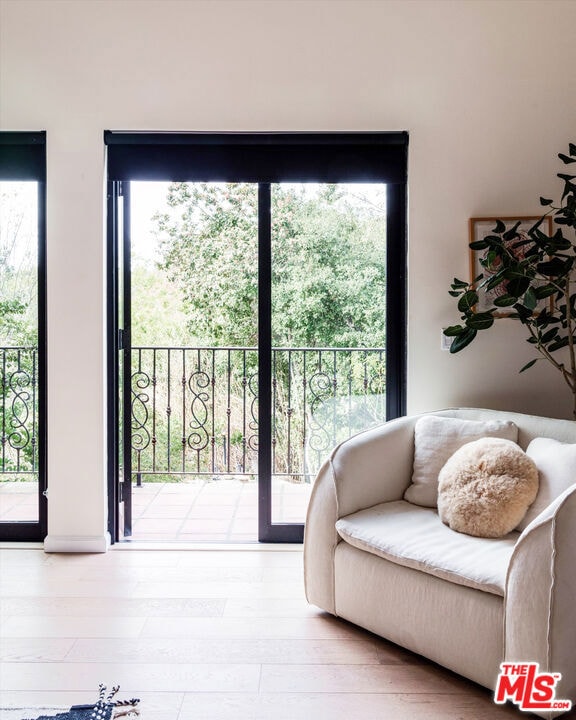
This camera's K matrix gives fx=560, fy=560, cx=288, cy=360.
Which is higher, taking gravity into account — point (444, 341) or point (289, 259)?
point (289, 259)

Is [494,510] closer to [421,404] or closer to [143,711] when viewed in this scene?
[421,404]

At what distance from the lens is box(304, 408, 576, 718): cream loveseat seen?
1.66m

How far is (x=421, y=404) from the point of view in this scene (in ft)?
9.79

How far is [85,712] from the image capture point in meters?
1.71

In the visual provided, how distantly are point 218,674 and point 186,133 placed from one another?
2523 millimetres

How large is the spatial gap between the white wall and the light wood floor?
1.78 feet

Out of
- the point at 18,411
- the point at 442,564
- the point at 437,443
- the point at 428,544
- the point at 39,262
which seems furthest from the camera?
the point at 18,411

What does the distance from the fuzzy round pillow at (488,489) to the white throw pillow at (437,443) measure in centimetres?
17

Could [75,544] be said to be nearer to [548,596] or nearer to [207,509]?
[207,509]

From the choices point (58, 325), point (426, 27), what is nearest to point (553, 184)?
point (426, 27)

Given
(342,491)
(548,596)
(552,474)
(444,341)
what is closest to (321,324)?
(444,341)

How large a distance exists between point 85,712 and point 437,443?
1649mm

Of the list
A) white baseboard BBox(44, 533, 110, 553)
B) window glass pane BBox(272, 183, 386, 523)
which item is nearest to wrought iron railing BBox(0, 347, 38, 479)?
white baseboard BBox(44, 533, 110, 553)

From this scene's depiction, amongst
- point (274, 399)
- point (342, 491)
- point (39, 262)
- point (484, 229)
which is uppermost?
point (484, 229)
